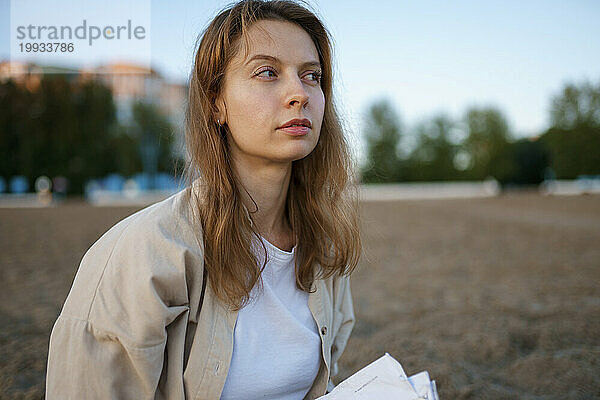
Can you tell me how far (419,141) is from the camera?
55.5 meters

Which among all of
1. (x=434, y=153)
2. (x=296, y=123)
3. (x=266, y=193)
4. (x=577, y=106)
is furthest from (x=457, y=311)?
(x=434, y=153)

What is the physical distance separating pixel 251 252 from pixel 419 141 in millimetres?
55656

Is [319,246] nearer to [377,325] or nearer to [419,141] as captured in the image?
[377,325]

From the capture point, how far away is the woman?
1375 millimetres

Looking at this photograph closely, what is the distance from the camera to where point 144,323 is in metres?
1.35

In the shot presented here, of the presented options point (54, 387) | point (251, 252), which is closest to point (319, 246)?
point (251, 252)

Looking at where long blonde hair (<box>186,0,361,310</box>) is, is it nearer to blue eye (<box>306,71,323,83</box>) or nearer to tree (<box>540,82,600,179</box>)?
blue eye (<box>306,71,323,83</box>)

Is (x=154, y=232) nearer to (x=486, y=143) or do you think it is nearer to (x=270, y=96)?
(x=270, y=96)

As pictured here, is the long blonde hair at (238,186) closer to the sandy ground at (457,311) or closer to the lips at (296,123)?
the lips at (296,123)

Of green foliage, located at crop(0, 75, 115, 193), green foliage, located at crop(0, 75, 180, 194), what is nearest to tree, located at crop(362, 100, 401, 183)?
green foliage, located at crop(0, 75, 180, 194)

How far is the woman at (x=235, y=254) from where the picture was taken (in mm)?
1375

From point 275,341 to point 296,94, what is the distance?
0.77 meters

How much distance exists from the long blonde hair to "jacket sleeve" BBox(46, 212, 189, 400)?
0.17 m

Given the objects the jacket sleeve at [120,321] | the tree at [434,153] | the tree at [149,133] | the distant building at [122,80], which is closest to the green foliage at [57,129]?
the distant building at [122,80]
